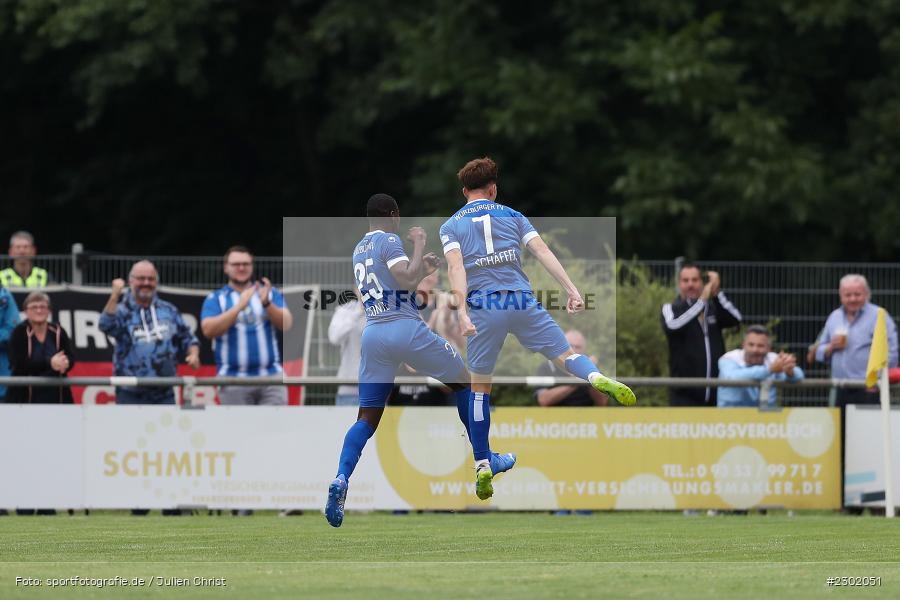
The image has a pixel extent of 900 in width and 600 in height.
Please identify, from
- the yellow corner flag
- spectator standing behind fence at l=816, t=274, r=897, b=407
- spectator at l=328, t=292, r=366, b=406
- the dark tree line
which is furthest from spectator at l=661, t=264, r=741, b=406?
the dark tree line

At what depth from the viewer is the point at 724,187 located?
24.0m

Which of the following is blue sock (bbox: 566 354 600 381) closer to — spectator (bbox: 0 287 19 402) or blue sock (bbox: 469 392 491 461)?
blue sock (bbox: 469 392 491 461)

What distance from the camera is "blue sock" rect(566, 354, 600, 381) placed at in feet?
35.7

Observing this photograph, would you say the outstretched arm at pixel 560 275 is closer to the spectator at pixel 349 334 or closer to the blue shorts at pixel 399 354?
the blue shorts at pixel 399 354

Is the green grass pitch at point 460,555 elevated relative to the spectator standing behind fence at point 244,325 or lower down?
lower down

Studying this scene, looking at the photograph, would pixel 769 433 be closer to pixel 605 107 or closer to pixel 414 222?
pixel 414 222

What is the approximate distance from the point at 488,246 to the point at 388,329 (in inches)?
34.6

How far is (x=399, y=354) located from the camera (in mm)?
10891

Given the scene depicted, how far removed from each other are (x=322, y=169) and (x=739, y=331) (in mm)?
13317

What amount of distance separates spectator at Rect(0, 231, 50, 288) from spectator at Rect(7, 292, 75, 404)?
1831 mm

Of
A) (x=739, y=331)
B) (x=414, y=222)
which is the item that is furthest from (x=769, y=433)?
(x=414, y=222)

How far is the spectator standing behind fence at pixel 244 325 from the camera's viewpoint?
1481 centimetres

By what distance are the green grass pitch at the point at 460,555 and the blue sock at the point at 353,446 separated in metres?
0.50

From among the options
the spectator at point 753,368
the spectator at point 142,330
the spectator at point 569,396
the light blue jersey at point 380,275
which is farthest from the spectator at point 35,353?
the spectator at point 753,368
